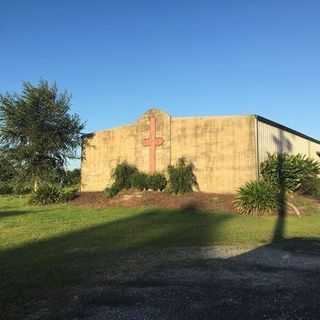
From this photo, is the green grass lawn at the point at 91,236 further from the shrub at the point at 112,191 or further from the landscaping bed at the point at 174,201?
the shrub at the point at 112,191

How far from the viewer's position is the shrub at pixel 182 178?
26.6 meters

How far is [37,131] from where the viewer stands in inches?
1201

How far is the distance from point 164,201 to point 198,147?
4.05 metres

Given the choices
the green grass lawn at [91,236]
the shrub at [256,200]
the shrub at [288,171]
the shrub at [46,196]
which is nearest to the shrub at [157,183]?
the green grass lawn at [91,236]

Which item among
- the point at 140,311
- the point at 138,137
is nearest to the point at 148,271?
the point at 140,311

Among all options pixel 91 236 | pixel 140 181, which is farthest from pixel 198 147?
pixel 91 236

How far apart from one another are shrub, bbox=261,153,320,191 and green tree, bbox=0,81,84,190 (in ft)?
44.0

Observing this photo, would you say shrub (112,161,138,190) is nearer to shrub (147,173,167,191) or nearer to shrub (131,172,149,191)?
shrub (131,172,149,191)

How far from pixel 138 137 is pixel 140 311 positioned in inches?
951

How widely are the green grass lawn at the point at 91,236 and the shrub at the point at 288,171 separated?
8.25 ft

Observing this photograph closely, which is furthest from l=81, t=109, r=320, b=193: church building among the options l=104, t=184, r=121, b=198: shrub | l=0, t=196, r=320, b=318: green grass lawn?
l=0, t=196, r=320, b=318: green grass lawn

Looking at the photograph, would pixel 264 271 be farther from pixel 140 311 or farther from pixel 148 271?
pixel 140 311

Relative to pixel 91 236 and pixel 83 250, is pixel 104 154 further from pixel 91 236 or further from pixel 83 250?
pixel 83 250

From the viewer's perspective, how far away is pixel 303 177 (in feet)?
82.5
